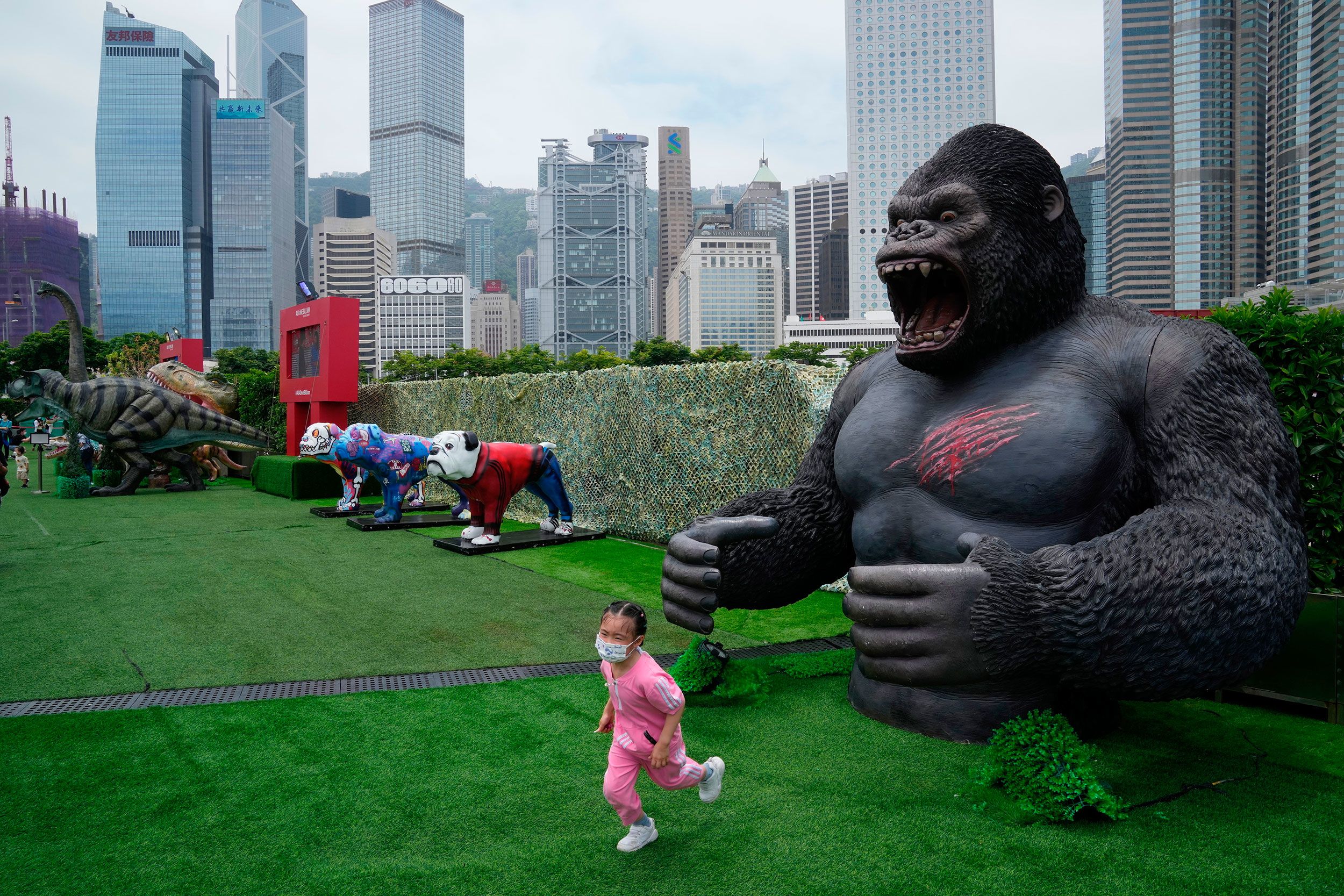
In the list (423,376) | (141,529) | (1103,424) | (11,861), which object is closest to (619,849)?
(11,861)

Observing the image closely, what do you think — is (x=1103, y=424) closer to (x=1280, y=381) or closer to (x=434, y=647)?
(x=1280, y=381)

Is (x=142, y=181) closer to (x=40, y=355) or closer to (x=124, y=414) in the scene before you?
(x=40, y=355)

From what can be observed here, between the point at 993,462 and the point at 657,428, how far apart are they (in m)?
6.16

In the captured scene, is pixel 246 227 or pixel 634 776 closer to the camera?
pixel 634 776

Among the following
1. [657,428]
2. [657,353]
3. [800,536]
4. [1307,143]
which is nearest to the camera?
[800,536]

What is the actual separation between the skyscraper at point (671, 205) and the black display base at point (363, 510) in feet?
560

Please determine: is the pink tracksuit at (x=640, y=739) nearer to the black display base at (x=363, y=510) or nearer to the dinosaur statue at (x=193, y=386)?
the black display base at (x=363, y=510)

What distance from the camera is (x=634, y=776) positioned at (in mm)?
2256

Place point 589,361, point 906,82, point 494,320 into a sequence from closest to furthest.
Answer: point 589,361
point 906,82
point 494,320

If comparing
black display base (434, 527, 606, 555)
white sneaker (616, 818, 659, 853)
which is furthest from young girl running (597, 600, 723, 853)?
black display base (434, 527, 606, 555)

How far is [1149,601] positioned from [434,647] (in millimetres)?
3562

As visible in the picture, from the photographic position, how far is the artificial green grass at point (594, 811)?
82.4 inches

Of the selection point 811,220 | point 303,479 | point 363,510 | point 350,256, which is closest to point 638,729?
point 363,510

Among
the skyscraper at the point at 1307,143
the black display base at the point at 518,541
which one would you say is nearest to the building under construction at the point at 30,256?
the black display base at the point at 518,541
